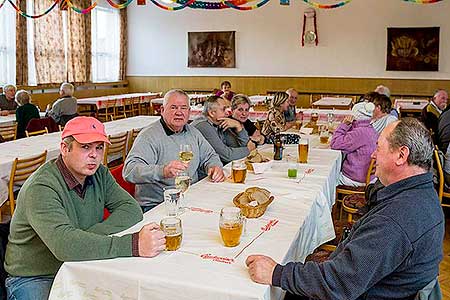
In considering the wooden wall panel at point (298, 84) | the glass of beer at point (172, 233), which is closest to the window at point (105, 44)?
the wooden wall panel at point (298, 84)

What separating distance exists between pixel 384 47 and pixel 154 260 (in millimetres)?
11855

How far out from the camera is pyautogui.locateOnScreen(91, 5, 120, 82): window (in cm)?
1298

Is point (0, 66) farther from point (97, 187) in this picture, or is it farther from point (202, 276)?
point (202, 276)

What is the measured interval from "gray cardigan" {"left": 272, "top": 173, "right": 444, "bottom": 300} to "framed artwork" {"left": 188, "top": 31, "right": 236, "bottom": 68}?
1231cm


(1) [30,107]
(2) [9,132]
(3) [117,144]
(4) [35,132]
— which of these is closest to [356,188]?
(3) [117,144]

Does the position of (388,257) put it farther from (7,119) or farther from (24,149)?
(7,119)

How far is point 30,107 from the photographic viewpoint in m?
6.79

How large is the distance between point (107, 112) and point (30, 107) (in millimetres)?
4796

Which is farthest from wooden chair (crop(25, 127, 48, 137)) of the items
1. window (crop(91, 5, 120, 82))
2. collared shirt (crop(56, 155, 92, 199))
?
window (crop(91, 5, 120, 82))

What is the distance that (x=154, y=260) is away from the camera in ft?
5.69

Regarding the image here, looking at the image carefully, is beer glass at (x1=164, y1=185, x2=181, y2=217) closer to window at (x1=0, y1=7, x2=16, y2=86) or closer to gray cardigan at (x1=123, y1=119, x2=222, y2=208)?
gray cardigan at (x1=123, y1=119, x2=222, y2=208)

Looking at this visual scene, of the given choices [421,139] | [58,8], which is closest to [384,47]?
[58,8]

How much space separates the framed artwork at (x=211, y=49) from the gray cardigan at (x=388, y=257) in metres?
12.3

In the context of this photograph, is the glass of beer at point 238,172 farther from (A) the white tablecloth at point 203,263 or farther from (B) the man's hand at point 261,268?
(B) the man's hand at point 261,268
